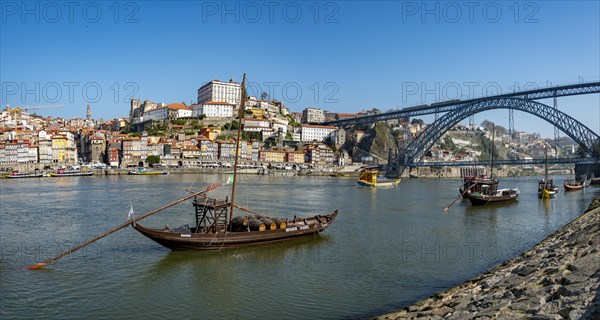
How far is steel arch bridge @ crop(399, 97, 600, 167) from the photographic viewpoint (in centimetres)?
4525

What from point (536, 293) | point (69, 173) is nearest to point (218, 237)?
point (536, 293)

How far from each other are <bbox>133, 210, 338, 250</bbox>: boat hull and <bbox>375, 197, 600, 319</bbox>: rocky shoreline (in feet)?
19.5

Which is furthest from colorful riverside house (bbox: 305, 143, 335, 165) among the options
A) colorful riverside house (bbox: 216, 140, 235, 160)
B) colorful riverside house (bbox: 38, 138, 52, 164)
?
colorful riverside house (bbox: 38, 138, 52, 164)

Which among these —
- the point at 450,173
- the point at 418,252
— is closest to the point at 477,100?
the point at 450,173

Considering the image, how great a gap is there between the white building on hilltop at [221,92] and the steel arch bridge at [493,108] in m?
34.3

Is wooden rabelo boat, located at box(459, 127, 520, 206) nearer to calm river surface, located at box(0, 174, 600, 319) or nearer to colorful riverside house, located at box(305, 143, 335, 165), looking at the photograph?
calm river surface, located at box(0, 174, 600, 319)

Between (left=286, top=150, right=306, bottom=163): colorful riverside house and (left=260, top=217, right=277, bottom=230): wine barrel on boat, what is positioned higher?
(left=286, top=150, right=306, bottom=163): colorful riverside house

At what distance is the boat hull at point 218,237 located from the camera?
11766 millimetres

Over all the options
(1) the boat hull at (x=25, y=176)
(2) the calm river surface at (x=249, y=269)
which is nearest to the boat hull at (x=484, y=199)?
(2) the calm river surface at (x=249, y=269)

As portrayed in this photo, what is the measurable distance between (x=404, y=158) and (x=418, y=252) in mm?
58910

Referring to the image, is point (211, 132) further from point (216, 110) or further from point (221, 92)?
point (221, 92)

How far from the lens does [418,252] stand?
41.7 ft

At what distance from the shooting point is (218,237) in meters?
12.2

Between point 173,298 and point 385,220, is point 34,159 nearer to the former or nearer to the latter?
point 385,220
